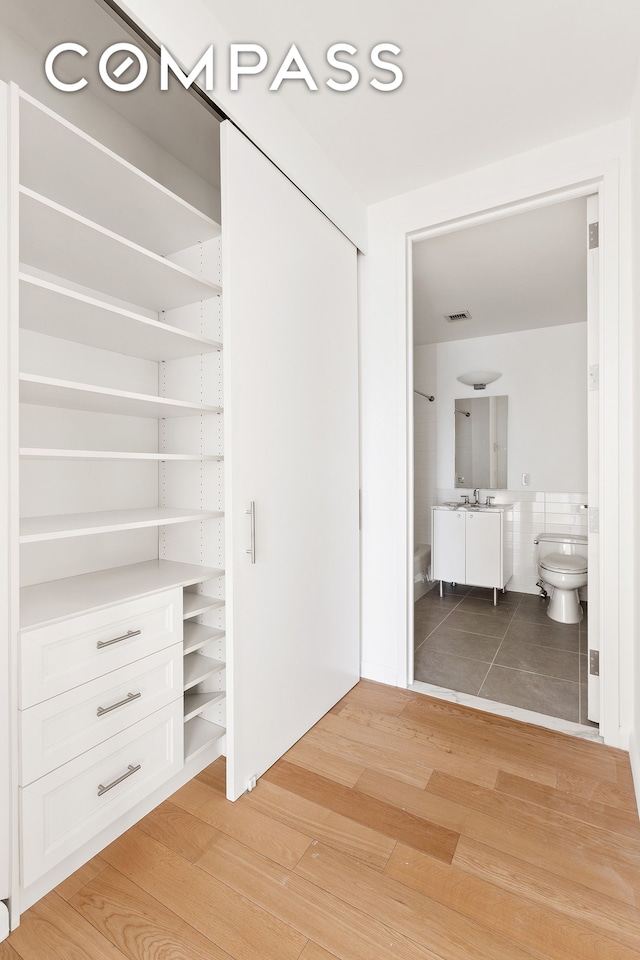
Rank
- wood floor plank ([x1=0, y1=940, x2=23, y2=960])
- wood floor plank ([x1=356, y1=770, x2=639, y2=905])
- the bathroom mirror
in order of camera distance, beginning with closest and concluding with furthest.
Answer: wood floor plank ([x1=0, y1=940, x2=23, y2=960]), wood floor plank ([x1=356, y1=770, x2=639, y2=905]), the bathroom mirror

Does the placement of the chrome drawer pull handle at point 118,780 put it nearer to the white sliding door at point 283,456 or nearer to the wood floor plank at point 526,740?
the white sliding door at point 283,456

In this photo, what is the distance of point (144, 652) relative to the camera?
1.49 meters

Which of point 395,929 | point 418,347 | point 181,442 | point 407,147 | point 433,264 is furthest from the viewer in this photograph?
point 418,347

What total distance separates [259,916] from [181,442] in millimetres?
1568

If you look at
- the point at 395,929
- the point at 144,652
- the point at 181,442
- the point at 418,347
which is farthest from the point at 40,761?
the point at 418,347

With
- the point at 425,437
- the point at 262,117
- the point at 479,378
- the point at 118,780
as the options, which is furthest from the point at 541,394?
the point at 118,780

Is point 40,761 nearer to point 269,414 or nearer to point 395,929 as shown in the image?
point 395,929

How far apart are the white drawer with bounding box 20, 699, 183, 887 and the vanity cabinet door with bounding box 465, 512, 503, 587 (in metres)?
3.15

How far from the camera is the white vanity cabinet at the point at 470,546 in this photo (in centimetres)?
404

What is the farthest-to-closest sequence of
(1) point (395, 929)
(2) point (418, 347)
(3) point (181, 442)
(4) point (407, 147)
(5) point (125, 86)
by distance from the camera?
(2) point (418, 347), (4) point (407, 147), (3) point (181, 442), (5) point (125, 86), (1) point (395, 929)

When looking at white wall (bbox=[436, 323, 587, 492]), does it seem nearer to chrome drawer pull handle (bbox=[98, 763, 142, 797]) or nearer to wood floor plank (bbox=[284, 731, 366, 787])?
wood floor plank (bbox=[284, 731, 366, 787])

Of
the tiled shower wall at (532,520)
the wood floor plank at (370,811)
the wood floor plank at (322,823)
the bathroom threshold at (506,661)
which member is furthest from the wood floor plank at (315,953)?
the tiled shower wall at (532,520)

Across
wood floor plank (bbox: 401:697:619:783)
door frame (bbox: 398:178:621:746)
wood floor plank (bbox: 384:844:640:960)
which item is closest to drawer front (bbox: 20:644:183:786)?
wood floor plank (bbox: 384:844:640:960)

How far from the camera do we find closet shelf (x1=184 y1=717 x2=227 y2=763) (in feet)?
5.62
